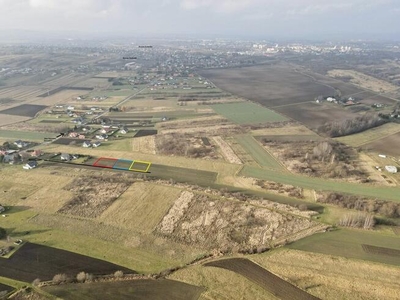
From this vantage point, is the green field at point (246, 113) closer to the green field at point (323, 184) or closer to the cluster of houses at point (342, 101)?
the cluster of houses at point (342, 101)

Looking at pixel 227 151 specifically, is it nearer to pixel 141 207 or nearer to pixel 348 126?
pixel 141 207

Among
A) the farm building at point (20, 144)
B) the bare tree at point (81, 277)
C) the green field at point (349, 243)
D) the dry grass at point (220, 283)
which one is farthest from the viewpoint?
the farm building at point (20, 144)

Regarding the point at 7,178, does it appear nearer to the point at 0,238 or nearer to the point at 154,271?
the point at 0,238

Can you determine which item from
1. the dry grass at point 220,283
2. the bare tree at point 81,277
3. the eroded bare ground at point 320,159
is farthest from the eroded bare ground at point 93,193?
the eroded bare ground at point 320,159

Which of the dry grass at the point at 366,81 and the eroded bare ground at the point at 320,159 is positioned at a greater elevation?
the dry grass at the point at 366,81

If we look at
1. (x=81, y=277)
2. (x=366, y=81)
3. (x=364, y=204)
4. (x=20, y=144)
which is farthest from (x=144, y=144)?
(x=366, y=81)

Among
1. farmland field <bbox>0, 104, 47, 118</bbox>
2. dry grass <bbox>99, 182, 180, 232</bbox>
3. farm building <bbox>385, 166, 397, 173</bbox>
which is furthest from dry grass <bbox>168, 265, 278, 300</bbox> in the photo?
farmland field <bbox>0, 104, 47, 118</bbox>
